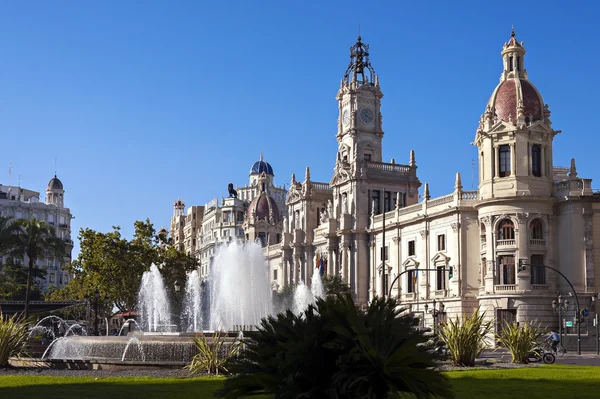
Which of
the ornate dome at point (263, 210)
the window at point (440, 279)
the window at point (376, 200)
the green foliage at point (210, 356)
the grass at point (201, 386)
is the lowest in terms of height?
the grass at point (201, 386)

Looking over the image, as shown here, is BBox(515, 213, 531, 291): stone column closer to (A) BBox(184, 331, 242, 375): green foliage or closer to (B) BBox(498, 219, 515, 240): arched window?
(B) BBox(498, 219, 515, 240): arched window

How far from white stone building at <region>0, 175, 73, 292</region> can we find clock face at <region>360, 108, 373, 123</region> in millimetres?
74557

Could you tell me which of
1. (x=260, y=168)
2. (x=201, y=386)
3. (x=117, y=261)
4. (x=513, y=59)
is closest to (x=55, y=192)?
(x=260, y=168)

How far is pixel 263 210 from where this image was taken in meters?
114

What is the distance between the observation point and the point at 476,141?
61.1 metres

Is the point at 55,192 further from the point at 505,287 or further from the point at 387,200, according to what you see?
the point at 505,287

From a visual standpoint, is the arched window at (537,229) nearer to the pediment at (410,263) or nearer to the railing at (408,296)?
the pediment at (410,263)

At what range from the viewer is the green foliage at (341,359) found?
41.1ft

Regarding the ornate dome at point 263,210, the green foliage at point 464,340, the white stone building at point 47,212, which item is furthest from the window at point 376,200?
the white stone building at point 47,212

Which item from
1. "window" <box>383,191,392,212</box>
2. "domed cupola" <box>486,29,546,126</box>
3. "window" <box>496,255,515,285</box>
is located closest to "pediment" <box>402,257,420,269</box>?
"window" <box>496,255,515,285</box>

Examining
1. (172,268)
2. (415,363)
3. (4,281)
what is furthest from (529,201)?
(4,281)

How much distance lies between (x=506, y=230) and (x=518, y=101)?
30.4ft

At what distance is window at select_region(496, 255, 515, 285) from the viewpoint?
188 feet

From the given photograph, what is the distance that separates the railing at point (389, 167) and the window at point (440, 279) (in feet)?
63.0
